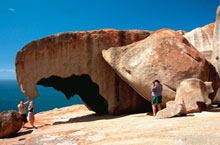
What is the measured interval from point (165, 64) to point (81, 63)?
355 centimetres

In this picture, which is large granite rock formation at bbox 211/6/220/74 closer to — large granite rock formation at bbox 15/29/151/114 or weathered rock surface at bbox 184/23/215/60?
large granite rock formation at bbox 15/29/151/114

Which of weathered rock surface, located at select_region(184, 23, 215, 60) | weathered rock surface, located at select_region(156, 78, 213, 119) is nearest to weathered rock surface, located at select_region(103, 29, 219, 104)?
weathered rock surface, located at select_region(156, 78, 213, 119)

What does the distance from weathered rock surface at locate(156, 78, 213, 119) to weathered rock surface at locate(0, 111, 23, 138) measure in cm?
472

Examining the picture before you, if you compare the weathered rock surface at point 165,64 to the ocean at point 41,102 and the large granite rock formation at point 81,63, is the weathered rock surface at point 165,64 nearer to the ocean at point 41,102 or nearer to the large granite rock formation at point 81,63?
the large granite rock formation at point 81,63

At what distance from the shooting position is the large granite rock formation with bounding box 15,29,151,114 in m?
7.49

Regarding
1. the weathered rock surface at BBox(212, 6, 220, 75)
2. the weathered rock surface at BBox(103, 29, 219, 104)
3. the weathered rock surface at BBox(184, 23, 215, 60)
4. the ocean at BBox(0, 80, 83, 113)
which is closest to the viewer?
the weathered rock surface at BBox(103, 29, 219, 104)

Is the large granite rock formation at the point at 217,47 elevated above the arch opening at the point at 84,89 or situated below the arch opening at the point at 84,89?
above

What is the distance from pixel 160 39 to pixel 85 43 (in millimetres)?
3166

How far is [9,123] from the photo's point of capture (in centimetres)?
587

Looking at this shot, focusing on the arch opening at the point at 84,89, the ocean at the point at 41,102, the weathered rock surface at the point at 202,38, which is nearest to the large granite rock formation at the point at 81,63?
the arch opening at the point at 84,89

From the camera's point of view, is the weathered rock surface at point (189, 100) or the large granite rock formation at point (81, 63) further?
the large granite rock formation at point (81, 63)

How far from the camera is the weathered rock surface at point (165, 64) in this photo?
5.61 m

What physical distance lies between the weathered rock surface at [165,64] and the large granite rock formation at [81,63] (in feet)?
4.13

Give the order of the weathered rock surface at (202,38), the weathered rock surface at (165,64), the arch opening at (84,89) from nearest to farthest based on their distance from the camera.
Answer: the weathered rock surface at (165,64) → the arch opening at (84,89) → the weathered rock surface at (202,38)
